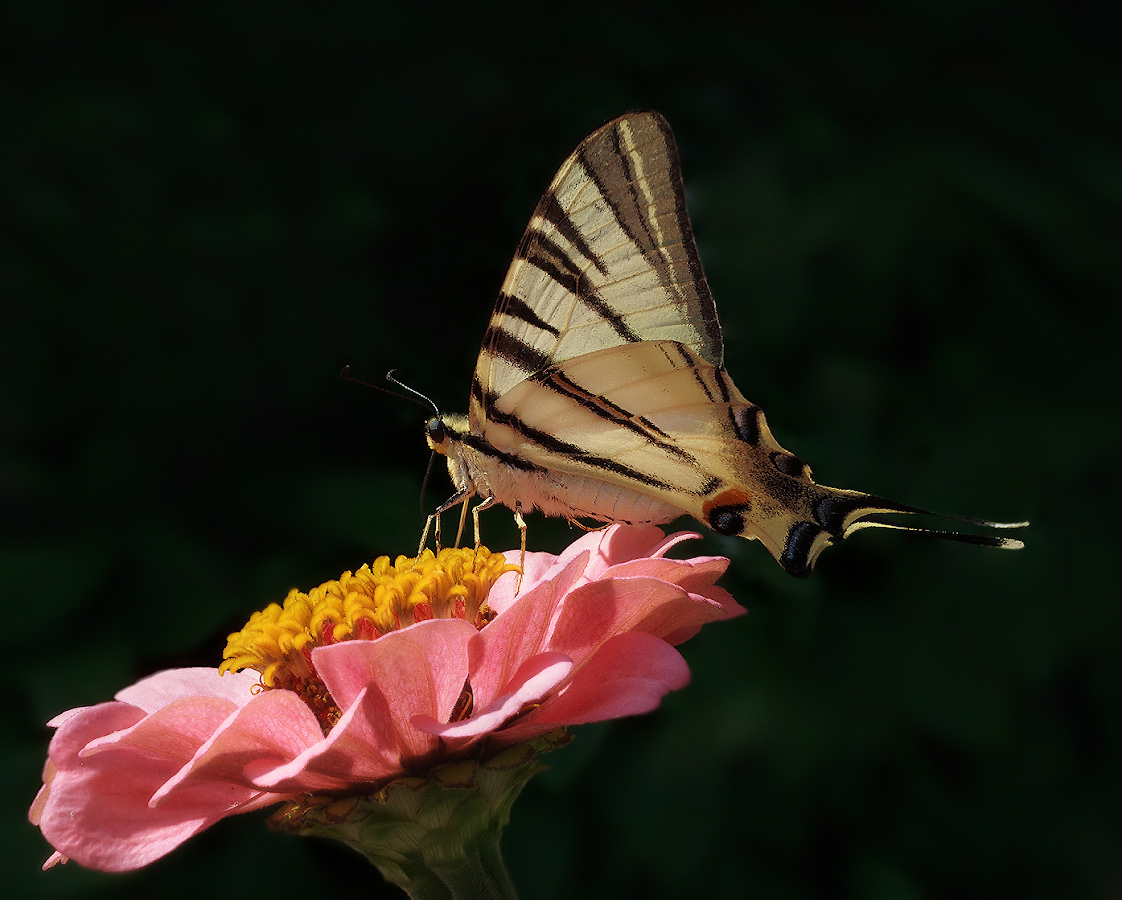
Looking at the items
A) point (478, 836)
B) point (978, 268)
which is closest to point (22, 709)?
point (478, 836)

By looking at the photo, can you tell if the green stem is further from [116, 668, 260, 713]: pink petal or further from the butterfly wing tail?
the butterfly wing tail

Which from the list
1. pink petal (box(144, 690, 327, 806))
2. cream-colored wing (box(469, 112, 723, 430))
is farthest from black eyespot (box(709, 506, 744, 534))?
pink petal (box(144, 690, 327, 806))

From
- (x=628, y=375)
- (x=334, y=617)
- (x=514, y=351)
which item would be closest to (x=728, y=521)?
(x=628, y=375)

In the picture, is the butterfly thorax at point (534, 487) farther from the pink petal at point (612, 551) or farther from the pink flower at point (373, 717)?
the pink flower at point (373, 717)

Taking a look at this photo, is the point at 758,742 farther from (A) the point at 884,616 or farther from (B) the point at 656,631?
(B) the point at 656,631

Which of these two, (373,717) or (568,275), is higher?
(568,275)

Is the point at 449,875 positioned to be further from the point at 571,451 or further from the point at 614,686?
the point at 571,451

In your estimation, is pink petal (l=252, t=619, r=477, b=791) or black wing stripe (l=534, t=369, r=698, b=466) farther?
black wing stripe (l=534, t=369, r=698, b=466)
